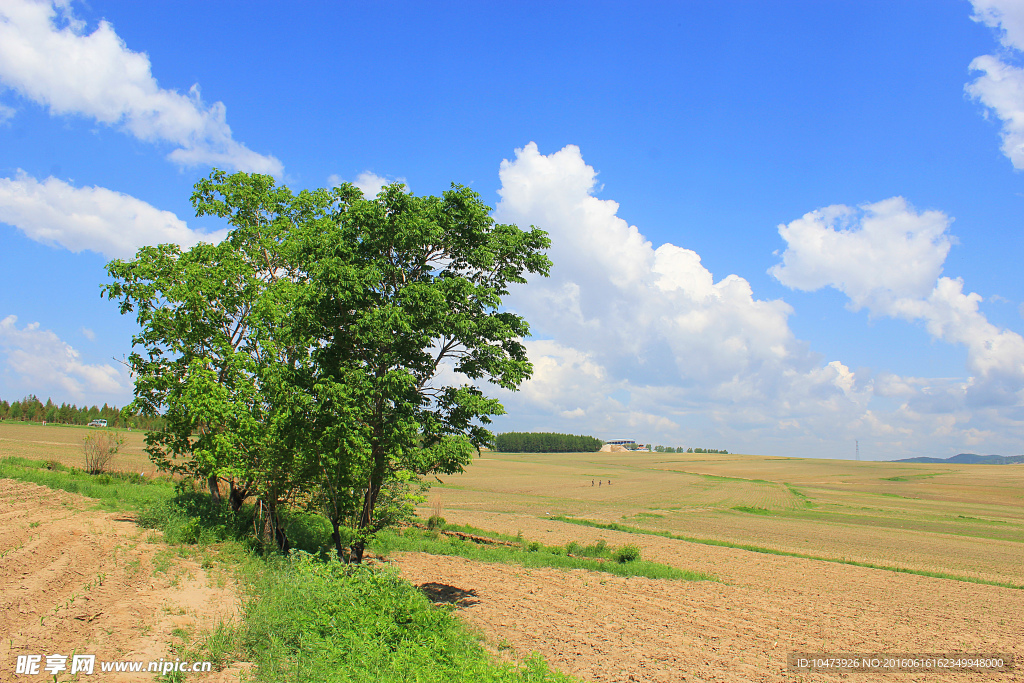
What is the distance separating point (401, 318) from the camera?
14648 millimetres

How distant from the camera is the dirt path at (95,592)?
372 inches

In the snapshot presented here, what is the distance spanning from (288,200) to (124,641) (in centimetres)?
1889

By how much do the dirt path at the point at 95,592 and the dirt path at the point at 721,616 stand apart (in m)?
7.59

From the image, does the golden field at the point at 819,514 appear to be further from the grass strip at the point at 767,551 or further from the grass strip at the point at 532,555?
the grass strip at the point at 532,555

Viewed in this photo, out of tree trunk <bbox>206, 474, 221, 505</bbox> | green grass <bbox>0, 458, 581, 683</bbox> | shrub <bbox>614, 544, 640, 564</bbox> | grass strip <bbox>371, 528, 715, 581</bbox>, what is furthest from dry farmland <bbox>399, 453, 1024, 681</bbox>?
tree trunk <bbox>206, 474, 221, 505</bbox>

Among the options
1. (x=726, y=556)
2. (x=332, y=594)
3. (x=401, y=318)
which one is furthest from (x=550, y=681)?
(x=726, y=556)

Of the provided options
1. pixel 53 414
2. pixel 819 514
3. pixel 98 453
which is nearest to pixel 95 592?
pixel 98 453

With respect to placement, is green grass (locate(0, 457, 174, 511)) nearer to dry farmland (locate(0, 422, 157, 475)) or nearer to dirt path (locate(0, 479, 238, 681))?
dry farmland (locate(0, 422, 157, 475))

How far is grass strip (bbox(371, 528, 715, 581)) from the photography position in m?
24.4

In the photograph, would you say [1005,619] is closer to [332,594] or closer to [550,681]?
[550,681]

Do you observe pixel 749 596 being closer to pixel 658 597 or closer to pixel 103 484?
pixel 658 597

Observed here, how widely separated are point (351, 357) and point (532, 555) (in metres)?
15.9

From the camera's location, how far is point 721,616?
57.5ft

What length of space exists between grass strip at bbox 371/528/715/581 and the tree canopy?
690 cm
